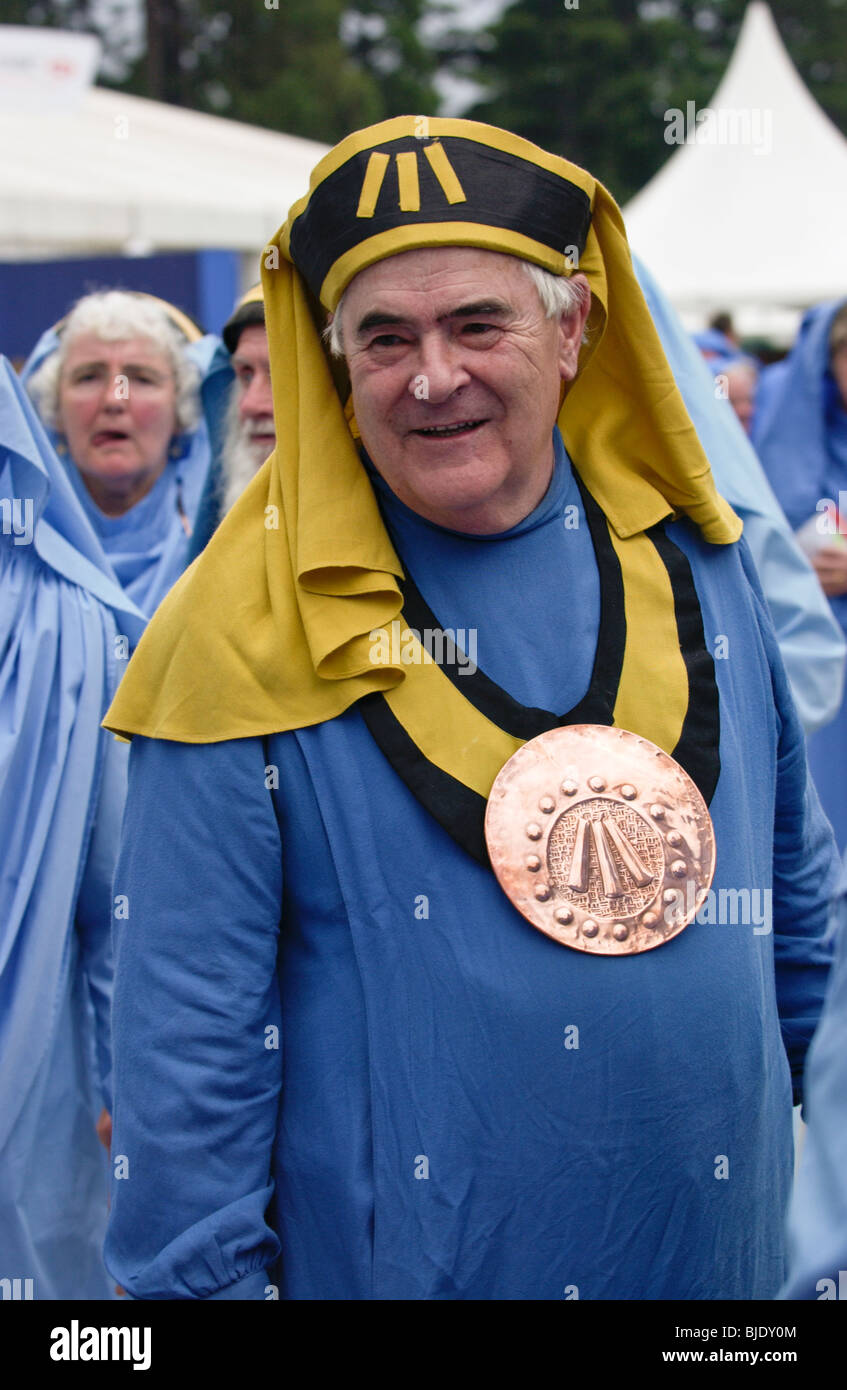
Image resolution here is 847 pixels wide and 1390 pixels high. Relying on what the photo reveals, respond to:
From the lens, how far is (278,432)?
6.59ft

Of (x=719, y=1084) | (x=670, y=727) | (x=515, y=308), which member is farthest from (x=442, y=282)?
(x=719, y=1084)

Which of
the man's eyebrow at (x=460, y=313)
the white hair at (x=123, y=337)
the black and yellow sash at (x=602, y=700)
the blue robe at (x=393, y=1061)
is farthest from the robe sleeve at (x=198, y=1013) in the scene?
the white hair at (x=123, y=337)

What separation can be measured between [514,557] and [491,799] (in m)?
0.35

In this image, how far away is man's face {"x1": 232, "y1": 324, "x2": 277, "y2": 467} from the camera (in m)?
3.64

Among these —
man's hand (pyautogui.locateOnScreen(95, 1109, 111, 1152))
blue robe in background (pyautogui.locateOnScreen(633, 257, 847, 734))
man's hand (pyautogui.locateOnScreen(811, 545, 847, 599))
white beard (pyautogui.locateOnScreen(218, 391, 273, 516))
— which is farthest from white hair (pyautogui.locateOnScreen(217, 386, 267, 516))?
man's hand (pyautogui.locateOnScreen(811, 545, 847, 599))

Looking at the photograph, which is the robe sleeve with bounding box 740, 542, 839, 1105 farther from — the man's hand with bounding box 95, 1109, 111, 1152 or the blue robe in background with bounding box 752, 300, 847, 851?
the blue robe in background with bounding box 752, 300, 847, 851

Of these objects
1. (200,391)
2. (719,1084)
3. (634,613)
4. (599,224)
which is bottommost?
(719,1084)

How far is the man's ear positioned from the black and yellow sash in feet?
0.64

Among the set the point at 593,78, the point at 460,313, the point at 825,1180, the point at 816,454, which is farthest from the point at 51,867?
the point at 593,78

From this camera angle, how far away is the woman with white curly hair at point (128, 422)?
411cm

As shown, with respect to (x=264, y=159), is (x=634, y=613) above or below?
below

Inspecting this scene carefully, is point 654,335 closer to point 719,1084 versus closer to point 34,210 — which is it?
point 719,1084

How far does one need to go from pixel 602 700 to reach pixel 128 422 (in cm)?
251

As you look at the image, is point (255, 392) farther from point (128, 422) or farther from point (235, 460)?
point (128, 422)
